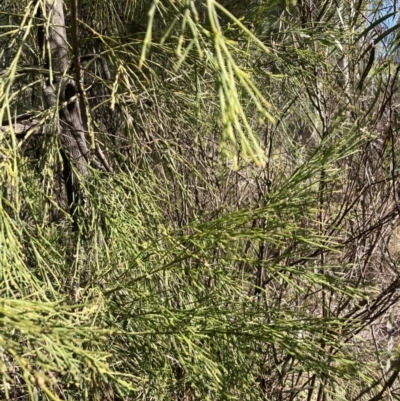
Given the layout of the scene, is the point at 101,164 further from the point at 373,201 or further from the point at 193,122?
the point at 373,201

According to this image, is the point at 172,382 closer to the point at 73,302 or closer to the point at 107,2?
the point at 73,302

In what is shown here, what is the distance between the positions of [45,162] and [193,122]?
1.02 metres

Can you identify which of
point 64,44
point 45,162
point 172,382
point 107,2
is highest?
point 107,2

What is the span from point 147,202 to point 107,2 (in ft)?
4.08

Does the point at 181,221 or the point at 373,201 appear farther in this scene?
the point at 181,221

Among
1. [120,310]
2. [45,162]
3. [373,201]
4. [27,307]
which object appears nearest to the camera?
[27,307]

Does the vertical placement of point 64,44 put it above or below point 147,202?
above

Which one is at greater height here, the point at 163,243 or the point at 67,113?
the point at 67,113

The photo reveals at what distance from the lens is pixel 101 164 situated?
2.43 meters

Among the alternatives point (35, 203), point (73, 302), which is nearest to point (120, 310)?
point (73, 302)

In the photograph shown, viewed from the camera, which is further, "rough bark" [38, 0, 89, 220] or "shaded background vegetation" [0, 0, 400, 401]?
"rough bark" [38, 0, 89, 220]

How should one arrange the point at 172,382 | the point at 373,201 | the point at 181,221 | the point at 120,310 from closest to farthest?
1. the point at 120,310
2. the point at 172,382
3. the point at 373,201
4. the point at 181,221

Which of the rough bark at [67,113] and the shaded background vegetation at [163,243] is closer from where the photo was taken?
the shaded background vegetation at [163,243]

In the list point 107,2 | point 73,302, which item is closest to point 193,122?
point 107,2
